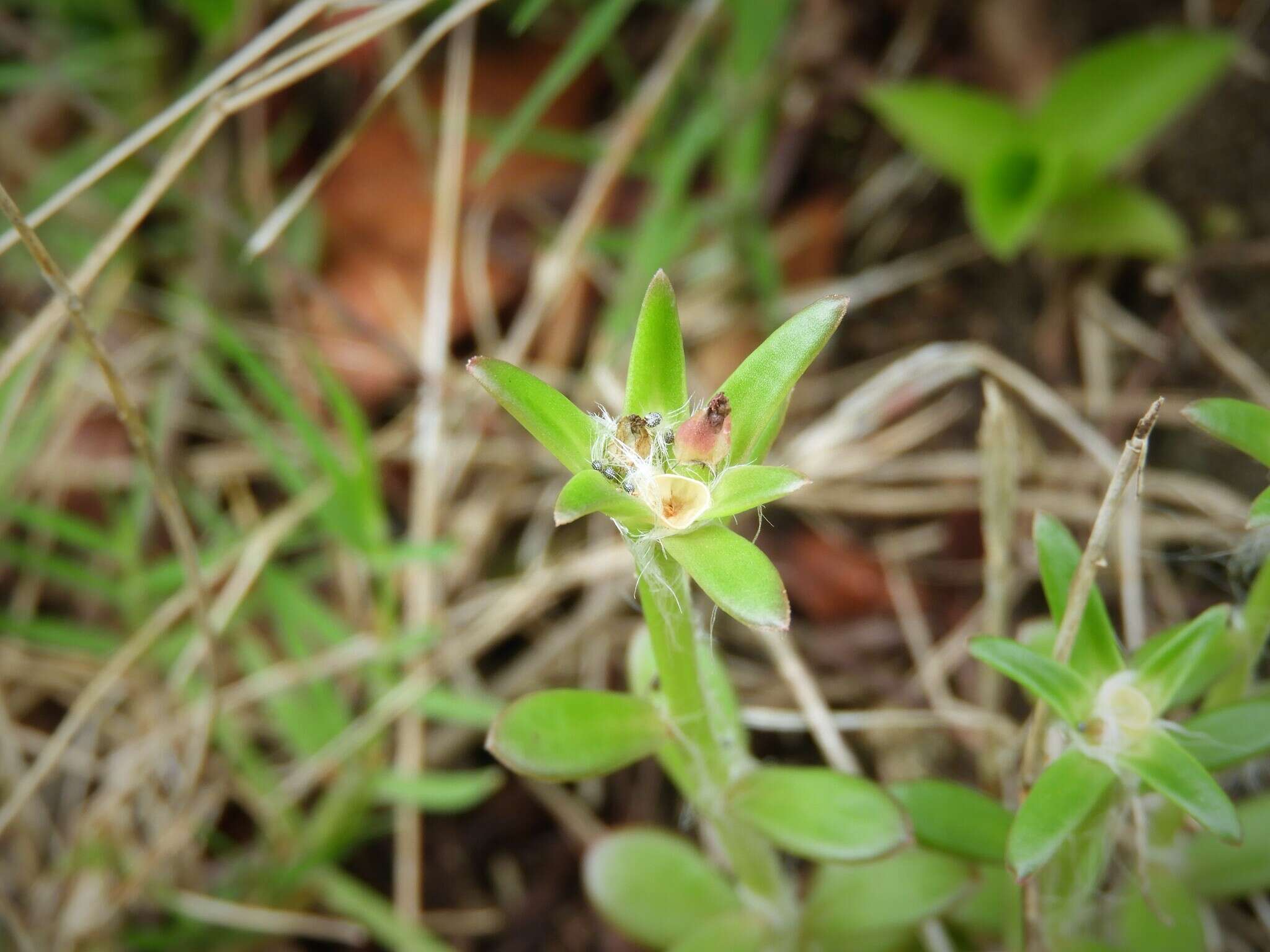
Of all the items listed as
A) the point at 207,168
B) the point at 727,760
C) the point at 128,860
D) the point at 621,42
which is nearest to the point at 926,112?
the point at 621,42

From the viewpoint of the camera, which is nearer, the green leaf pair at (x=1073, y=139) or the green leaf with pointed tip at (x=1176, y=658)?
the green leaf with pointed tip at (x=1176, y=658)

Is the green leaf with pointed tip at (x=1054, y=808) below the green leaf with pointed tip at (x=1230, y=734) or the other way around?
below

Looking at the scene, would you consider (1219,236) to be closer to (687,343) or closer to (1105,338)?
(1105,338)

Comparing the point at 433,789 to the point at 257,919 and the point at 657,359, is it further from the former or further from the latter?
the point at 657,359

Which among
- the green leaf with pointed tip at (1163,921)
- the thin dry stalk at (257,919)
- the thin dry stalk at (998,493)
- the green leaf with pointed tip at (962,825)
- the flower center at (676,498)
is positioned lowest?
the green leaf with pointed tip at (1163,921)

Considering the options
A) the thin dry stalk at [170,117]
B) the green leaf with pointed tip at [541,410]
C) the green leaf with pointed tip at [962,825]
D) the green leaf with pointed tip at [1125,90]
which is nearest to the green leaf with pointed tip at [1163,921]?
the green leaf with pointed tip at [962,825]

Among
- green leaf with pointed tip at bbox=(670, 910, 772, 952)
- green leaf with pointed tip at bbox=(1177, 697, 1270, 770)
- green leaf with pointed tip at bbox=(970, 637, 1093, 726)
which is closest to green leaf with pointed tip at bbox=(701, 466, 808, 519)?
green leaf with pointed tip at bbox=(970, 637, 1093, 726)

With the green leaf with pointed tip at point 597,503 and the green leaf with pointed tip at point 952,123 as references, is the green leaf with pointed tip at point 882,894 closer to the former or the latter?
the green leaf with pointed tip at point 597,503
